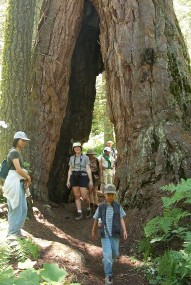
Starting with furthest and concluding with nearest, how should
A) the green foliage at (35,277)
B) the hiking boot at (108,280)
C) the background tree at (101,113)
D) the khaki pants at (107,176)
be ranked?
the background tree at (101,113) < the khaki pants at (107,176) < the hiking boot at (108,280) < the green foliage at (35,277)

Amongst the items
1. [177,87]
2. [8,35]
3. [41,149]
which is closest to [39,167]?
[41,149]

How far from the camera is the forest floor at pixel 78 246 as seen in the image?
222 inches

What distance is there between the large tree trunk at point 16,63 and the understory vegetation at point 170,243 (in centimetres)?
398

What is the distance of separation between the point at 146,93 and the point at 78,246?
3.57 metres

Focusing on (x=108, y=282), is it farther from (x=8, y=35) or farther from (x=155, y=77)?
(x=8, y=35)

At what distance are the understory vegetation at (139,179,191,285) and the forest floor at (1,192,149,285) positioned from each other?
0.25 meters

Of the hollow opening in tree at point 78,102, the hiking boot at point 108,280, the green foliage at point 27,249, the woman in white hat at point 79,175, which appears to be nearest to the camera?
the green foliage at point 27,249

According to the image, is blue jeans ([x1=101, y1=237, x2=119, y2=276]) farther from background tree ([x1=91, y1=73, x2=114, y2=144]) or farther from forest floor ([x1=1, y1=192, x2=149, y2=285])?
background tree ([x1=91, y1=73, x2=114, y2=144])

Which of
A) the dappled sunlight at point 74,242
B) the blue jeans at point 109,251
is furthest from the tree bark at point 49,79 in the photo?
the blue jeans at point 109,251

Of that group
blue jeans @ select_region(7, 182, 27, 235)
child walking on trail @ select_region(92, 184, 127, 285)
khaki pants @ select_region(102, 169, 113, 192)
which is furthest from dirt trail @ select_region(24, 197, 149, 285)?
khaki pants @ select_region(102, 169, 113, 192)

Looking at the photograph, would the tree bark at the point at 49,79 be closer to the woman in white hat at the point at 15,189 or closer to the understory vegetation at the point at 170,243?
the woman in white hat at the point at 15,189

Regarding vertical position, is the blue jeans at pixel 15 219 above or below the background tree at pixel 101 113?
below

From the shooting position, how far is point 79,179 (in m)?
9.18

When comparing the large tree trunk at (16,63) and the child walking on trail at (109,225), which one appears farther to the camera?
the large tree trunk at (16,63)
